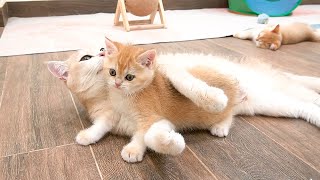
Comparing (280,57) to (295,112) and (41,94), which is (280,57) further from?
(41,94)

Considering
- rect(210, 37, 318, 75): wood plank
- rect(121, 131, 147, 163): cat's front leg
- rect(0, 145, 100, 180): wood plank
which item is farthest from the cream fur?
rect(210, 37, 318, 75): wood plank

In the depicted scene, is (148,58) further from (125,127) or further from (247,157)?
(247,157)

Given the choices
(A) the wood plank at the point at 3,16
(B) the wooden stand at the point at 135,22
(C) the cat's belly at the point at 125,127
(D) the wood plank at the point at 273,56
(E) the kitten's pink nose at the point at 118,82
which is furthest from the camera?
(A) the wood plank at the point at 3,16

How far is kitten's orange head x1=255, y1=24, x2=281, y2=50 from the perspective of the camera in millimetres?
2642

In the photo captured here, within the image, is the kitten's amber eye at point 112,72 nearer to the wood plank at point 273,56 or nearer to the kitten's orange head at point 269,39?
the wood plank at point 273,56

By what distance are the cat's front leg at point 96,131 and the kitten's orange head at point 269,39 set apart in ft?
6.02

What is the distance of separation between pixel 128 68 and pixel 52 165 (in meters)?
0.41

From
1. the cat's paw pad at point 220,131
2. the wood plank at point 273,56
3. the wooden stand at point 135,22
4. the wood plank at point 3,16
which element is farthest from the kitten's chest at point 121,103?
the wood plank at point 3,16

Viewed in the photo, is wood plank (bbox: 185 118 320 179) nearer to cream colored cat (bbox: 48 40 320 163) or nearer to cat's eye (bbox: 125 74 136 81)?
cream colored cat (bbox: 48 40 320 163)

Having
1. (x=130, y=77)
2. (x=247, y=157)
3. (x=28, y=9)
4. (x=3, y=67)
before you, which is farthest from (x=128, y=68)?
(x=28, y=9)

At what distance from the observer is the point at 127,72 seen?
41.7 inches

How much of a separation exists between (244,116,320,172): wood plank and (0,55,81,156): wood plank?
0.77 m

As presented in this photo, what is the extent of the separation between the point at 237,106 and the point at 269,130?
162 millimetres

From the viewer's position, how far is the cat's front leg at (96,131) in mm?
1175
